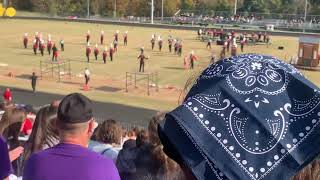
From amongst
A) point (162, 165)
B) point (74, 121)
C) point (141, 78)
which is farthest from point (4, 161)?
point (141, 78)

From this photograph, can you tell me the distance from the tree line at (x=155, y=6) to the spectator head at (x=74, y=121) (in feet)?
288

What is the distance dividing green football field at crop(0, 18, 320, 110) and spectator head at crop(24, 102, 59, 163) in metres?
9.75

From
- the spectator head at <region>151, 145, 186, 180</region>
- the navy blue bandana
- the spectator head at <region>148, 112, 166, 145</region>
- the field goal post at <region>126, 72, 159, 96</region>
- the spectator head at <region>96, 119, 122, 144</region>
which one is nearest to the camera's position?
the navy blue bandana

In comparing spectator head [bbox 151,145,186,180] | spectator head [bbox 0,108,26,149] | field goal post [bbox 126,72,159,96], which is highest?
spectator head [bbox 151,145,186,180]

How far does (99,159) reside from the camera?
109 inches

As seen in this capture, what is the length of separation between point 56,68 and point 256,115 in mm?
33382

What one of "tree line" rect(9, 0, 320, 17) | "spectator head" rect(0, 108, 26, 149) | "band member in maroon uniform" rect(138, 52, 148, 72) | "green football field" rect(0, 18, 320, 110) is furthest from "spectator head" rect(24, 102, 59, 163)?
"tree line" rect(9, 0, 320, 17)

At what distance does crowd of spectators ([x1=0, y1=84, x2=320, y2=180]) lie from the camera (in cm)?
272

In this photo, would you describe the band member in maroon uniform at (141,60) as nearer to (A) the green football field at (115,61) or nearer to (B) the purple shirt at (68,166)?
(A) the green football field at (115,61)

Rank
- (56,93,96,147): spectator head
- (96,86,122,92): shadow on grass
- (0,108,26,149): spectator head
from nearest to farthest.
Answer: (56,93,96,147): spectator head → (0,108,26,149): spectator head → (96,86,122,92): shadow on grass

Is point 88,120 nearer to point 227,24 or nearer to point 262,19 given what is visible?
point 227,24

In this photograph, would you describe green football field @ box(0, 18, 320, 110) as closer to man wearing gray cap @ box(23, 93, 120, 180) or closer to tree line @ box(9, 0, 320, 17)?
man wearing gray cap @ box(23, 93, 120, 180)

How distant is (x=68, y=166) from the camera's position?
2.75 m

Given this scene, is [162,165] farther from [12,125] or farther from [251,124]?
[251,124]
